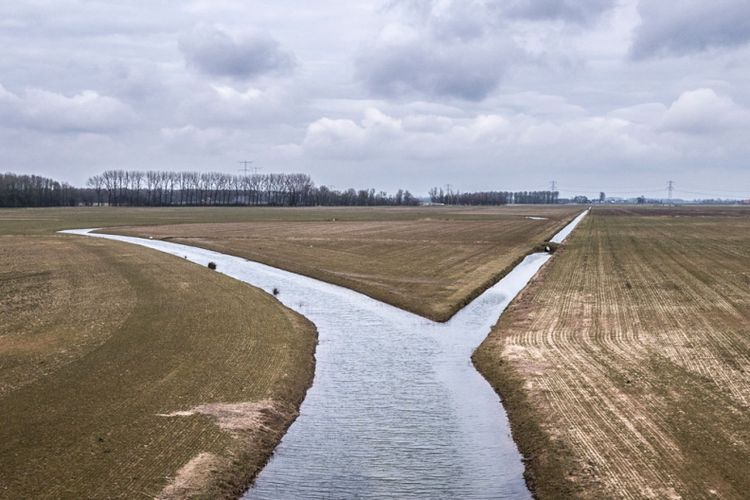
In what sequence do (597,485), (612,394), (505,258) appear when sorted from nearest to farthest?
(597,485) → (612,394) → (505,258)

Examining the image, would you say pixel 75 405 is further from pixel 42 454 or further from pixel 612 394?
pixel 612 394

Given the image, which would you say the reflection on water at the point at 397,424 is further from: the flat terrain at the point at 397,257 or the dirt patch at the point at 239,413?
the flat terrain at the point at 397,257

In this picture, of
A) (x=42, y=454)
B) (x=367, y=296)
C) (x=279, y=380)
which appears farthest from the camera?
(x=367, y=296)

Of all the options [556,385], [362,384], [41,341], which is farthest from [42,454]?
[556,385]

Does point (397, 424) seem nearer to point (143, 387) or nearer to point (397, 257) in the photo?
point (143, 387)

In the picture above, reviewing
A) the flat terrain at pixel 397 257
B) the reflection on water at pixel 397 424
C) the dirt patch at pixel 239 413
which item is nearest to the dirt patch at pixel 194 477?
the reflection on water at pixel 397 424

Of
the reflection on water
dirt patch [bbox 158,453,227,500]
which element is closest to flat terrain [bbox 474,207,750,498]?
the reflection on water

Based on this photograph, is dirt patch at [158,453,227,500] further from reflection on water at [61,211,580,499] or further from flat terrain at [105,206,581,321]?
flat terrain at [105,206,581,321]
